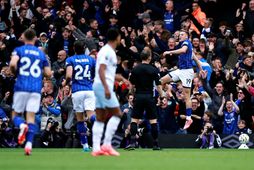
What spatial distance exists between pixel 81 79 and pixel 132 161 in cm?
414

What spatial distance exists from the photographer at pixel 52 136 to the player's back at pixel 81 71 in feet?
11.9

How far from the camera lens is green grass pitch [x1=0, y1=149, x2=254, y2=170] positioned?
578 inches

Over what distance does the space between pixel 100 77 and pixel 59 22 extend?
1242 centimetres

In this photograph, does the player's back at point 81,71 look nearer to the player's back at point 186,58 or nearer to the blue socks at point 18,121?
the blue socks at point 18,121

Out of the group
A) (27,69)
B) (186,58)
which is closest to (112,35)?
(27,69)

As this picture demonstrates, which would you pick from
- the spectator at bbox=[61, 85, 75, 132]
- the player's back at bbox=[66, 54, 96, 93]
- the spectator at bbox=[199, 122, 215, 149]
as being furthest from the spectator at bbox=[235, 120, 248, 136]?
the player's back at bbox=[66, 54, 96, 93]

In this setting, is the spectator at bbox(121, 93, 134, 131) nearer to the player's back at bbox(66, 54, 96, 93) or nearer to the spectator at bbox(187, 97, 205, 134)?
the spectator at bbox(187, 97, 205, 134)

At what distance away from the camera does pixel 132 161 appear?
16.0 m

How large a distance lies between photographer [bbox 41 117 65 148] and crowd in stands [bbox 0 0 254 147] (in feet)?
0.09

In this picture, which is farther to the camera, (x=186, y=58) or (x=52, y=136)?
(x=52, y=136)

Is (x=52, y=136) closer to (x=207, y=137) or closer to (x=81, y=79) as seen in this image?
(x=207, y=137)

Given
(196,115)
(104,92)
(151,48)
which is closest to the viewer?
(104,92)

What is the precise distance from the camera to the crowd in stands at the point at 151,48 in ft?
79.4

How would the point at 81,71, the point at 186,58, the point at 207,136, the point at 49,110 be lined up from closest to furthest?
the point at 81,71, the point at 186,58, the point at 207,136, the point at 49,110
